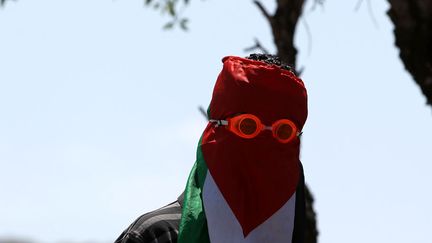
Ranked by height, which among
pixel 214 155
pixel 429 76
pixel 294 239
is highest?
pixel 429 76

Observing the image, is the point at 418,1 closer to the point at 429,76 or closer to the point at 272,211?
the point at 429,76

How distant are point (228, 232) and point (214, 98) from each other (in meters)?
0.59

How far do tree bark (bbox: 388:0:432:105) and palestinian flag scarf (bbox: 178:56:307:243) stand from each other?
1.53 metres

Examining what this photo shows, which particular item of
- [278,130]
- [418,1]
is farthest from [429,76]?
[278,130]

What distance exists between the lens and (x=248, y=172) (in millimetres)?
5406

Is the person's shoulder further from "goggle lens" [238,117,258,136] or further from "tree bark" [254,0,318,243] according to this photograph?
"tree bark" [254,0,318,243]

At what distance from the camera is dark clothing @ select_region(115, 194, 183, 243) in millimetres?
5402

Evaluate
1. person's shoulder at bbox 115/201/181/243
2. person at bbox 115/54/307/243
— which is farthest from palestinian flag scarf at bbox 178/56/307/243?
person's shoulder at bbox 115/201/181/243

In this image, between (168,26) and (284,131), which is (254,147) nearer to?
(284,131)

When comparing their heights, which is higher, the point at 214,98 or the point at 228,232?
the point at 214,98

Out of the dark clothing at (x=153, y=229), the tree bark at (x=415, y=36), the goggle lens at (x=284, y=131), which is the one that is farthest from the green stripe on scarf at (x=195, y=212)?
the tree bark at (x=415, y=36)

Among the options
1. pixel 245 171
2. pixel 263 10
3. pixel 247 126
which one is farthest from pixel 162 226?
pixel 263 10

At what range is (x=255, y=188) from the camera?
213 inches

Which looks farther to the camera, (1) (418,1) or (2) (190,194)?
(1) (418,1)
